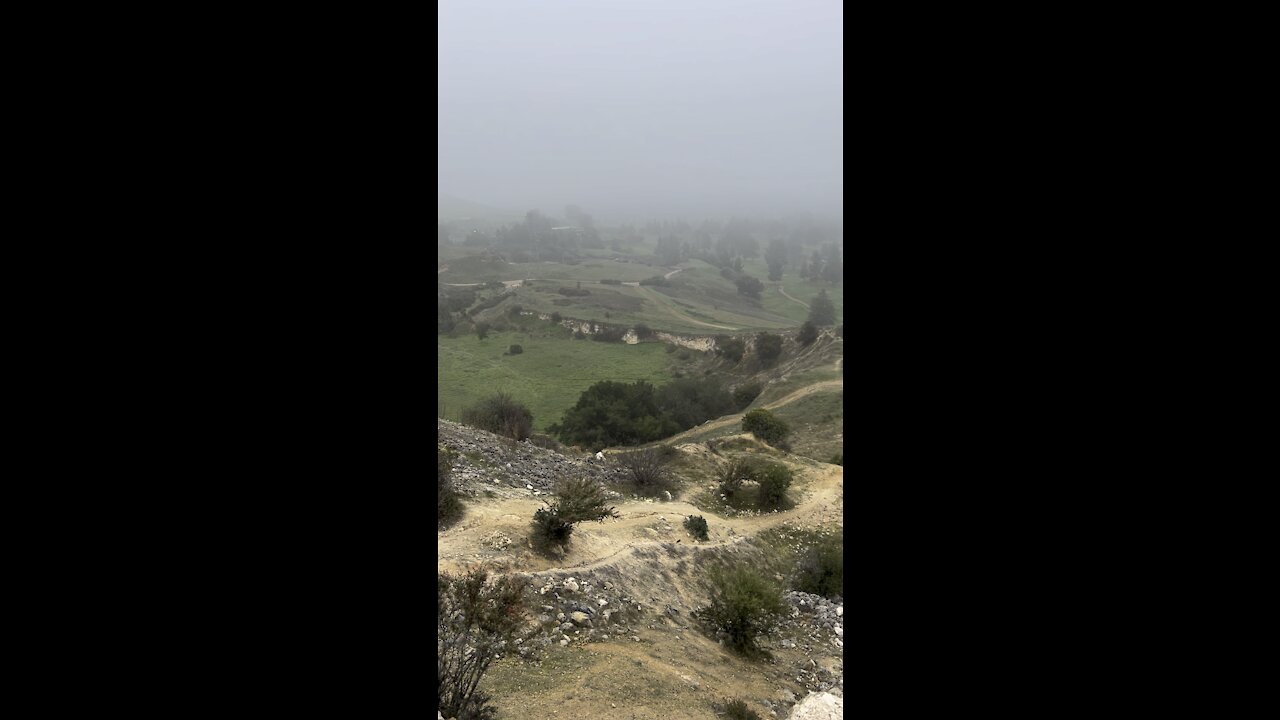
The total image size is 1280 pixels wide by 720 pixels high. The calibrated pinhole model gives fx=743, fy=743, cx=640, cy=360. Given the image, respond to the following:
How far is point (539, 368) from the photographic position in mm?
33500

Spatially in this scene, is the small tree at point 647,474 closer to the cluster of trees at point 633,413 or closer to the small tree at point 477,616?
the small tree at point 477,616

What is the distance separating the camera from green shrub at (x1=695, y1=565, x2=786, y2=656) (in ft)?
26.9

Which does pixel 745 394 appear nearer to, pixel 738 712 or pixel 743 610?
pixel 743 610

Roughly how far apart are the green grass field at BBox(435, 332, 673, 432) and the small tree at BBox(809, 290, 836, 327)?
9.98m

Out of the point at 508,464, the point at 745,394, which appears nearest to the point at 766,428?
the point at 508,464

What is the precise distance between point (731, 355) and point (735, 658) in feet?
83.8

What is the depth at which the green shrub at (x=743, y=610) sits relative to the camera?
8.21 metres

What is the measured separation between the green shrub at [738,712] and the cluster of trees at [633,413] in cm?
1574

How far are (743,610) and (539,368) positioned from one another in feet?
85.2
